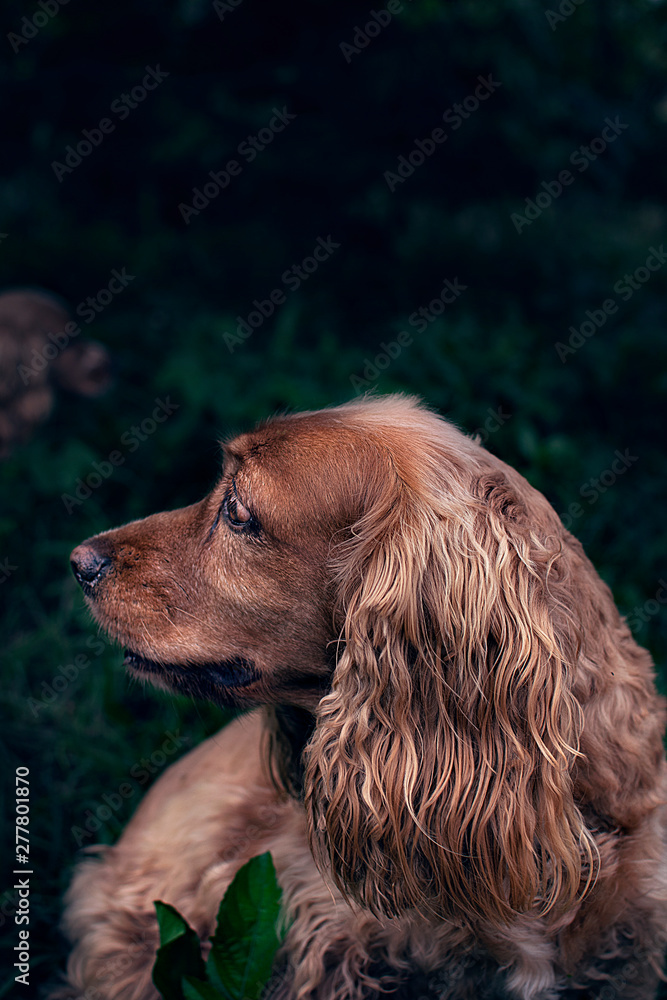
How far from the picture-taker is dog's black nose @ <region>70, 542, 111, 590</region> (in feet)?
7.06

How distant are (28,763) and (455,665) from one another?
215cm


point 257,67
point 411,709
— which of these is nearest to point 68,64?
point 257,67

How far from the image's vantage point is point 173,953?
80.7 inches

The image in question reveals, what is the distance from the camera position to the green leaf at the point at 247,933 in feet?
6.57
